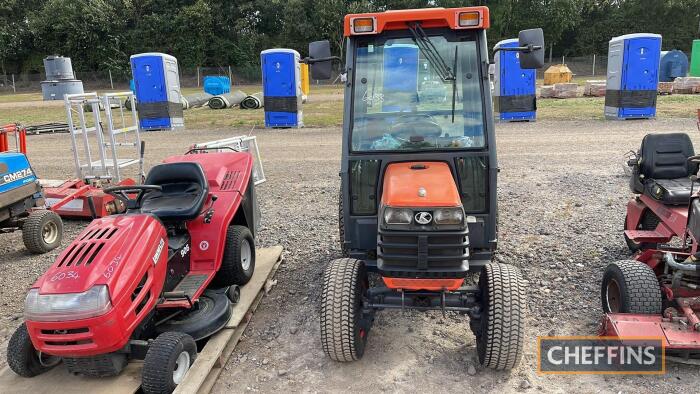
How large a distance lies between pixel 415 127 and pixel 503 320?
157 cm

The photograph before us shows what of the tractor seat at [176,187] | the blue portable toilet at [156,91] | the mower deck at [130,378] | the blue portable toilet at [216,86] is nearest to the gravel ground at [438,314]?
the mower deck at [130,378]

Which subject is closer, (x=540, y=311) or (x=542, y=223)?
(x=540, y=311)

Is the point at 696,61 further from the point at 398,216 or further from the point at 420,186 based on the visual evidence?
the point at 398,216

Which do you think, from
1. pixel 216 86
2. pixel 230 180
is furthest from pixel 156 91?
pixel 230 180

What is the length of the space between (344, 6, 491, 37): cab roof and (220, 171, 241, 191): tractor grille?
5.54 feet

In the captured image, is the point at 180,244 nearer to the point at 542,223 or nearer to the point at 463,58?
the point at 463,58

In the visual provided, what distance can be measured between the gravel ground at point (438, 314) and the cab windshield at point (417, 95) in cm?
141

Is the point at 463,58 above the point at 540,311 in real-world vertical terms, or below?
above

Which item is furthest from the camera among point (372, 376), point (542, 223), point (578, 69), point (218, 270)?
point (578, 69)

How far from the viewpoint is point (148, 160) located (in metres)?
11.3

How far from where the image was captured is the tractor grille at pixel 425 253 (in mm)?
3127

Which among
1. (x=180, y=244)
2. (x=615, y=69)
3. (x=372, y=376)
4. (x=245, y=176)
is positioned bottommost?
(x=372, y=376)

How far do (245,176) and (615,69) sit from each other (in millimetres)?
12617

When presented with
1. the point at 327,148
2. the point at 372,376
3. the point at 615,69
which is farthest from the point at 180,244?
the point at 615,69
